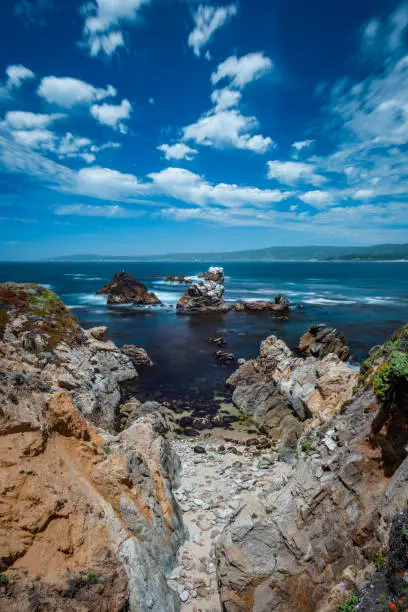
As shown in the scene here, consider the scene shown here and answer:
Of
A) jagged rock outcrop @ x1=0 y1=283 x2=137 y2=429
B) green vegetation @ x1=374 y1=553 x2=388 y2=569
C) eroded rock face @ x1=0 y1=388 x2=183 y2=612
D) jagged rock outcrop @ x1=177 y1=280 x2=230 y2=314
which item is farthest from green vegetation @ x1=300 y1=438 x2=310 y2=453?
jagged rock outcrop @ x1=177 y1=280 x2=230 y2=314

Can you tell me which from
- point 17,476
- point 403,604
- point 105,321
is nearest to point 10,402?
point 17,476

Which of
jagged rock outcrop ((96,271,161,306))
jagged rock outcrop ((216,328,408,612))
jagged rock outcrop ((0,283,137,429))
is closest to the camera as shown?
jagged rock outcrop ((216,328,408,612))

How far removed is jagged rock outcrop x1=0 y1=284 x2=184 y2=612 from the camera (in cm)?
665

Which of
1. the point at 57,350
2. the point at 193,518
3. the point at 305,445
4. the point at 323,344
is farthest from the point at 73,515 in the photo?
the point at 323,344

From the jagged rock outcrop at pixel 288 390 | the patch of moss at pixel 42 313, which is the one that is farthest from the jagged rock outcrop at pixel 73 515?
the patch of moss at pixel 42 313

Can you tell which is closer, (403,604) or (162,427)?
(403,604)

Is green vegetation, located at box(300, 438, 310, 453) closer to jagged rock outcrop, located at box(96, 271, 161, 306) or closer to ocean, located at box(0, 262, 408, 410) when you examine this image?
ocean, located at box(0, 262, 408, 410)

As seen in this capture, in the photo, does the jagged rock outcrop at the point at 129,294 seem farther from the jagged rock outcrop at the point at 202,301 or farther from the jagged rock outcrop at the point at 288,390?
the jagged rock outcrop at the point at 288,390

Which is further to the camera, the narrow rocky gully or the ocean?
the ocean

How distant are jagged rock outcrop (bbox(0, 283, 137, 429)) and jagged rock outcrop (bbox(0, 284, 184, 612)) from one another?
9779mm

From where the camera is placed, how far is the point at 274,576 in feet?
29.0

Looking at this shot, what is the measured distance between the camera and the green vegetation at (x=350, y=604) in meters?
6.67

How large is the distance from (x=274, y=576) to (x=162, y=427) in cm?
1210

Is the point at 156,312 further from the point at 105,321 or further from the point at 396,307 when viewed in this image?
the point at 396,307
